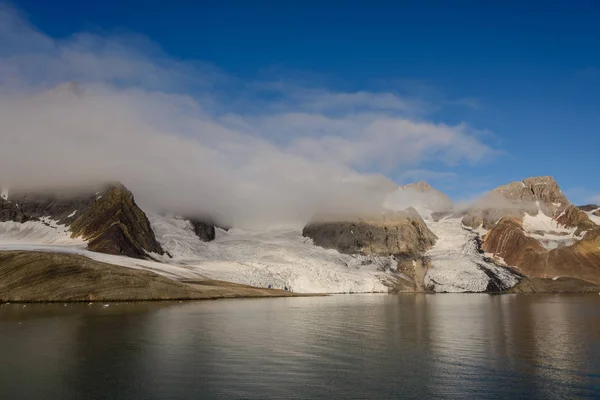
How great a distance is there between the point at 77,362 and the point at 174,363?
798cm

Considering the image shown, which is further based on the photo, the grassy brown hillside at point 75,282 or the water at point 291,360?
the grassy brown hillside at point 75,282

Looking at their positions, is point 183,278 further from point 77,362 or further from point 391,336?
point 77,362

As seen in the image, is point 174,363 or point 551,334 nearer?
point 174,363

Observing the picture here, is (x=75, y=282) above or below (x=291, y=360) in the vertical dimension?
above

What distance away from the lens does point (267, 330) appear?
6481 cm

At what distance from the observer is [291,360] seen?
4397 cm

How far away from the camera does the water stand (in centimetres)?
3356

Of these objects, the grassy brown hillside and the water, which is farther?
the grassy brown hillside

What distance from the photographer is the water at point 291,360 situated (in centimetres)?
3356

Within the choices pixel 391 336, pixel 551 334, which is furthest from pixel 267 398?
pixel 551 334

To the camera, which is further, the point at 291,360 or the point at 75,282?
the point at 75,282

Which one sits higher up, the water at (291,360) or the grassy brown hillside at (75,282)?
the grassy brown hillside at (75,282)

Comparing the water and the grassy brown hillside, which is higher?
the grassy brown hillside

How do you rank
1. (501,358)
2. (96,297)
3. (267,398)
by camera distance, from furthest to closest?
(96,297), (501,358), (267,398)
